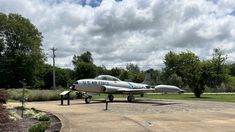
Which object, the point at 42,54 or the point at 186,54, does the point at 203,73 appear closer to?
the point at 42,54

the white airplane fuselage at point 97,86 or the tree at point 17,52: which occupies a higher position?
the tree at point 17,52

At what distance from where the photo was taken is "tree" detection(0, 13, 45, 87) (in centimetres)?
7944

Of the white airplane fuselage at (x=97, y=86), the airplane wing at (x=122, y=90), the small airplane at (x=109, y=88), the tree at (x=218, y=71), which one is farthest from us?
the tree at (x=218, y=71)

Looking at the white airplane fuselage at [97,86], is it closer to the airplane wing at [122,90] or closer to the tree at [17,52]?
the airplane wing at [122,90]

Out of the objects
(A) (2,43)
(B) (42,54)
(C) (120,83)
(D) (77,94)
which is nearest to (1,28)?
(A) (2,43)

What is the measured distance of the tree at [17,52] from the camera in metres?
79.4

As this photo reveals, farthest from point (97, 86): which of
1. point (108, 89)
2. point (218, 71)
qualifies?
point (218, 71)

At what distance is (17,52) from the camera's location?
3120 inches

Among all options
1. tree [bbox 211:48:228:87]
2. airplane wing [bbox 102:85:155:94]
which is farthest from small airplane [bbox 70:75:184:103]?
tree [bbox 211:48:228:87]

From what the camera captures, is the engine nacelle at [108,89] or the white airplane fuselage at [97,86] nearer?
the white airplane fuselage at [97,86]

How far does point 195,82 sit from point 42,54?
118ft

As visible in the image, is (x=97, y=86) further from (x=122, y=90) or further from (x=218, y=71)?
(x=218, y=71)

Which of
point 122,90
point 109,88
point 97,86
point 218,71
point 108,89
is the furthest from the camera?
point 218,71

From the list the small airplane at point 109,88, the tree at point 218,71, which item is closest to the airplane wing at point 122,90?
the small airplane at point 109,88
